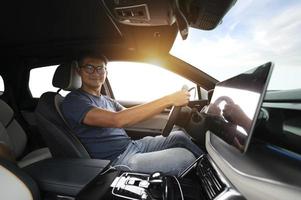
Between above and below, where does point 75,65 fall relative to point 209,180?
above

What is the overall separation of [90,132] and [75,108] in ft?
0.63

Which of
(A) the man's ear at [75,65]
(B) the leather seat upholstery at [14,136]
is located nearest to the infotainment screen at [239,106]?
(A) the man's ear at [75,65]

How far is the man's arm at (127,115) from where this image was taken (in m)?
1.75

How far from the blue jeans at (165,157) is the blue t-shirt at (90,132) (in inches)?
3.6

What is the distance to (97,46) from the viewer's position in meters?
3.02

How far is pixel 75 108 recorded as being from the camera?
6.36 feet

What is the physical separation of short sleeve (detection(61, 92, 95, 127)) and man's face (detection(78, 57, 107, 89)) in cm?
21

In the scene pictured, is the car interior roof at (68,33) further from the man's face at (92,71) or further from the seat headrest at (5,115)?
the seat headrest at (5,115)

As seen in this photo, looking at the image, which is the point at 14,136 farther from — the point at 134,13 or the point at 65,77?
the point at 134,13

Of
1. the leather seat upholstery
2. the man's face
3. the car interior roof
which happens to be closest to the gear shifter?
the man's face

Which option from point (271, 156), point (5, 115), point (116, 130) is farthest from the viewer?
point (5, 115)

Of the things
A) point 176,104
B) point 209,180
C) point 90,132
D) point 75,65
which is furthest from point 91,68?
point 209,180

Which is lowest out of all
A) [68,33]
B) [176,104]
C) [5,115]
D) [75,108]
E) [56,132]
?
[5,115]

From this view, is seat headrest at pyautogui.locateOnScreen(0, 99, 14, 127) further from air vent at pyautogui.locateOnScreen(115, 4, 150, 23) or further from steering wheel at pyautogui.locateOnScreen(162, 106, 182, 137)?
steering wheel at pyautogui.locateOnScreen(162, 106, 182, 137)
